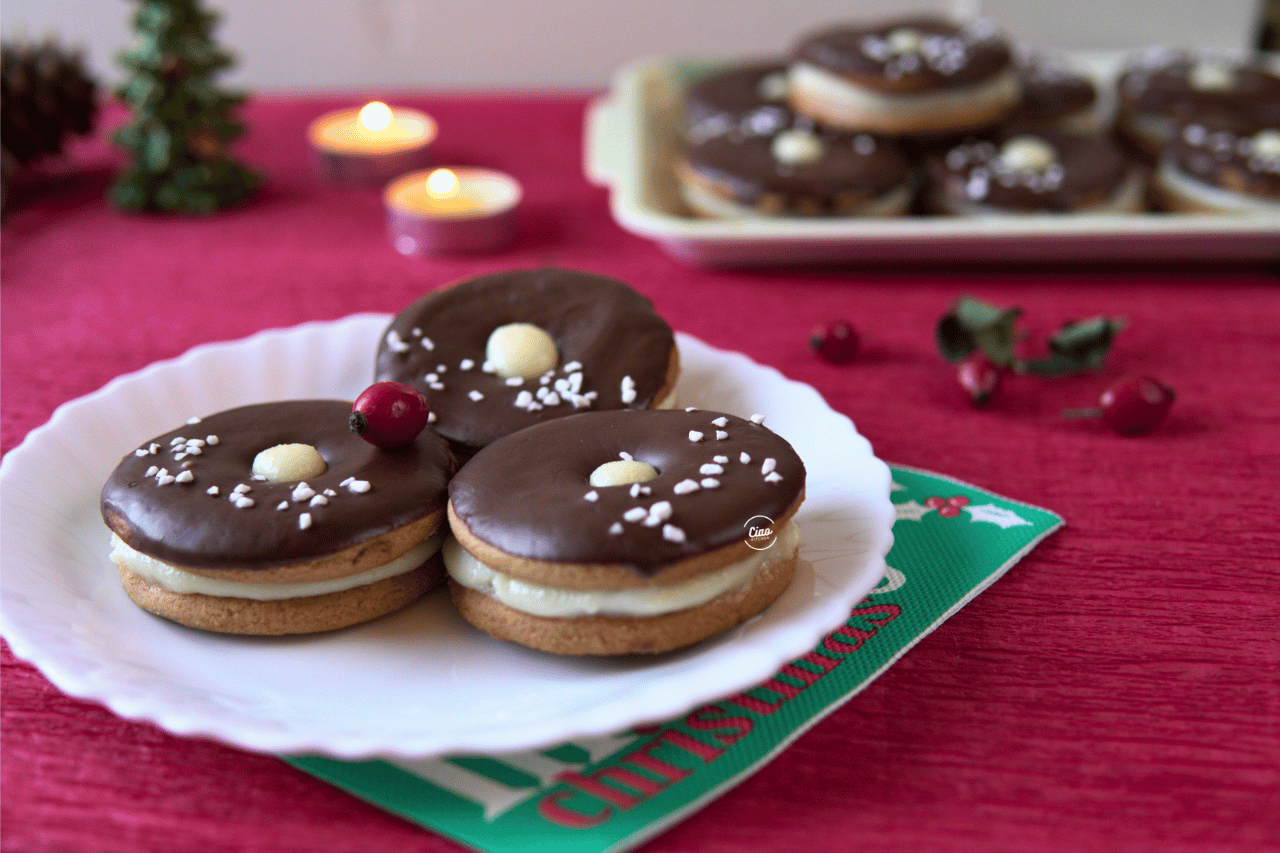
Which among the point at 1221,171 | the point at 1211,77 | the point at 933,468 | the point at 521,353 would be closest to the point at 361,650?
the point at 521,353

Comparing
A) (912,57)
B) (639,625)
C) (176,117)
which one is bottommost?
(639,625)

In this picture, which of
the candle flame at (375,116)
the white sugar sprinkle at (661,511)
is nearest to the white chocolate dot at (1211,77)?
the candle flame at (375,116)

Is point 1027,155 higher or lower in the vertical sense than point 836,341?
higher

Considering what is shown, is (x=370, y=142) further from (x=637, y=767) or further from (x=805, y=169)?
(x=637, y=767)

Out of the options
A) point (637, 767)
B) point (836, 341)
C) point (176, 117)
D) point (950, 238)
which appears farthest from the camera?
point (176, 117)

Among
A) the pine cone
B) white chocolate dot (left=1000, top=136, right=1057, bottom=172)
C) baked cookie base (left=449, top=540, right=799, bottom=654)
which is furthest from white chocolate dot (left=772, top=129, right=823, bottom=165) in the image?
the pine cone

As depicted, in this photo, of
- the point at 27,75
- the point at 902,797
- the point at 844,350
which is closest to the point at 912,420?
the point at 844,350
